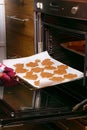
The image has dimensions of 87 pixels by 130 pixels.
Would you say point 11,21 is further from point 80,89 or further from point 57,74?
point 80,89

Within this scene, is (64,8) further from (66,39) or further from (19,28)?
(19,28)

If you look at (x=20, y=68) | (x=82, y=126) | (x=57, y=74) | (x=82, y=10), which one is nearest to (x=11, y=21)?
(x=20, y=68)

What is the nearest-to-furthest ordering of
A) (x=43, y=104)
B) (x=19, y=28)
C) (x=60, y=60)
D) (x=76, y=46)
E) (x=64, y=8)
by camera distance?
(x=43, y=104), (x=64, y=8), (x=76, y=46), (x=60, y=60), (x=19, y=28)

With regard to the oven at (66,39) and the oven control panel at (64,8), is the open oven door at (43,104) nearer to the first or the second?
the oven at (66,39)

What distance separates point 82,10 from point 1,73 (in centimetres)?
40

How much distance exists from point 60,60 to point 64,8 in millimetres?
283

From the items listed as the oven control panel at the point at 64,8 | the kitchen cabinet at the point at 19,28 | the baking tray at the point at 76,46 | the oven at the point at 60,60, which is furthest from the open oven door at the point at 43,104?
the kitchen cabinet at the point at 19,28

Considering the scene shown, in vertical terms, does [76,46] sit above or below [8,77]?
above

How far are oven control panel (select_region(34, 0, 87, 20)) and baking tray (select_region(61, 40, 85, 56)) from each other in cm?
13

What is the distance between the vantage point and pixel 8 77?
3.72 feet

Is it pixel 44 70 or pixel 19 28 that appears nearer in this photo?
pixel 44 70

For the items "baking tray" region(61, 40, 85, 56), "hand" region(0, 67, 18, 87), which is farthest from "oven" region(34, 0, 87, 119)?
"hand" region(0, 67, 18, 87)

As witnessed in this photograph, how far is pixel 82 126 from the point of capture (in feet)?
2.93

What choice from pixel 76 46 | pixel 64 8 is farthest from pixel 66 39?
pixel 64 8
